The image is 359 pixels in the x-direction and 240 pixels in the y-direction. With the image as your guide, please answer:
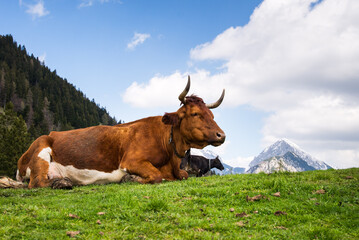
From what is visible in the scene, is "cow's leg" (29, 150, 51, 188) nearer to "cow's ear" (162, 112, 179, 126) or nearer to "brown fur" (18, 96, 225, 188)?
"brown fur" (18, 96, 225, 188)

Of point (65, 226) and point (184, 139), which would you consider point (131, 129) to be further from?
point (65, 226)

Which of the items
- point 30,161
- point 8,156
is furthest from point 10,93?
point 30,161

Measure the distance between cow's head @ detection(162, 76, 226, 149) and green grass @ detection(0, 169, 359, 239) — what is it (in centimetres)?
227

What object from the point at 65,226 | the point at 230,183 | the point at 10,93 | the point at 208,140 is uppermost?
the point at 10,93

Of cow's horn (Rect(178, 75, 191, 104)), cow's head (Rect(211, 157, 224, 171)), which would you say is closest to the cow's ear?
cow's horn (Rect(178, 75, 191, 104))

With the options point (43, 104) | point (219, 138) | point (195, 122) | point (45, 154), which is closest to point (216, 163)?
point (195, 122)

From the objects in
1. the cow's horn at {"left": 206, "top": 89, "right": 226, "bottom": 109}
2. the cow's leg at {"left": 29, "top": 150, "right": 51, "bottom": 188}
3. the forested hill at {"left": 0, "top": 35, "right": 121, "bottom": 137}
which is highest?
the forested hill at {"left": 0, "top": 35, "right": 121, "bottom": 137}

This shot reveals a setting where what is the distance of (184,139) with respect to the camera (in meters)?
11.3

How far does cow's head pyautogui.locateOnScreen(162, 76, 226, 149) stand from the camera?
10.4 metres

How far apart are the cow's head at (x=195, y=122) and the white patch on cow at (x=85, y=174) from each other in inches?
102

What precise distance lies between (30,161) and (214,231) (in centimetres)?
847

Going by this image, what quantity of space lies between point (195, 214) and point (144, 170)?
4599 millimetres

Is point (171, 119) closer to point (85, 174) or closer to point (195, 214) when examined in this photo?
point (85, 174)

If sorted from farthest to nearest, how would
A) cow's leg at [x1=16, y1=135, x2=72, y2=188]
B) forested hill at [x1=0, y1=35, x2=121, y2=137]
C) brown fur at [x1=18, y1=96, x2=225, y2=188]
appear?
1. forested hill at [x1=0, y1=35, x2=121, y2=137]
2. brown fur at [x1=18, y1=96, x2=225, y2=188]
3. cow's leg at [x1=16, y1=135, x2=72, y2=188]
